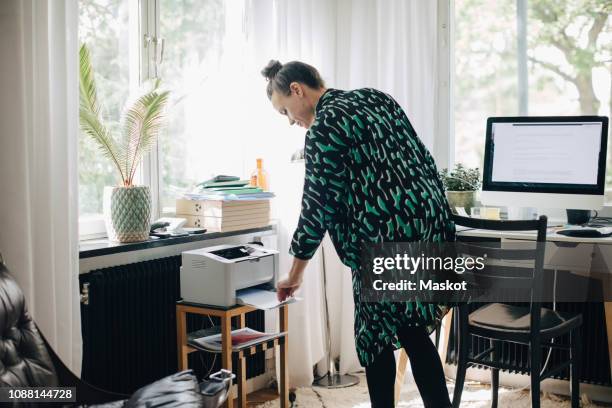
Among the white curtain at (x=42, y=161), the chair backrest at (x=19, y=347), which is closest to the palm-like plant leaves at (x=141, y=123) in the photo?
the white curtain at (x=42, y=161)

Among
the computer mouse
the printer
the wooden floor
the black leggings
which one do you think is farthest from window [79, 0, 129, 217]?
the computer mouse

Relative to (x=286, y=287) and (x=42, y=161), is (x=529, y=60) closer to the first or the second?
(x=286, y=287)

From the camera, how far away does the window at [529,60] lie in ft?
Answer: 21.1

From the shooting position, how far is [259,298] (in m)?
2.56

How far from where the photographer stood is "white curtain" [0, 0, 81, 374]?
194 centimetres

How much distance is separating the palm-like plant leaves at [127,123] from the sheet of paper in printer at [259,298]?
59 cm

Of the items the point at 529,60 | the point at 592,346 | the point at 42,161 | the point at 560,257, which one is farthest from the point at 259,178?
the point at 529,60

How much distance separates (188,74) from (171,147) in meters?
0.35

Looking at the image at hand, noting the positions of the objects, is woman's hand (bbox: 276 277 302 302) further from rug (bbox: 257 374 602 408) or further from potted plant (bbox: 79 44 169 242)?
rug (bbox: 257 374 602 408)

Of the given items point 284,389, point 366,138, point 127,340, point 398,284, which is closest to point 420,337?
point 398,284

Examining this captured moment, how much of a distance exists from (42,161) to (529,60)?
19.3ft

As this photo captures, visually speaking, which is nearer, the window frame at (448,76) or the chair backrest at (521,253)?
the chair backrest at (521,253)

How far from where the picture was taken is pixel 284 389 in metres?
2.76

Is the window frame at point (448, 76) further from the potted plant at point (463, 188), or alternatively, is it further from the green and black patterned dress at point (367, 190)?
the green and black patterned dress at point (367, 190)
